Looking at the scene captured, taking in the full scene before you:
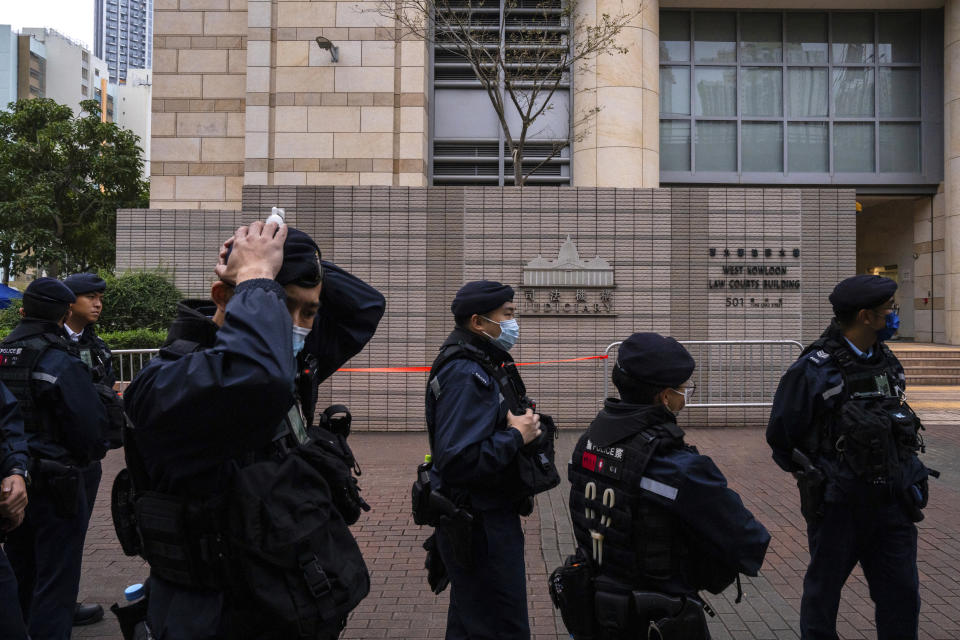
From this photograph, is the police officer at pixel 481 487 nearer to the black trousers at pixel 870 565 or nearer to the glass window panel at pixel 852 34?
the black trousers at pixel 870 565

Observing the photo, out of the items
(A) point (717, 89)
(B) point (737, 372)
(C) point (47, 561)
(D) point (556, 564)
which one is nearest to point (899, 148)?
(A) point (717, 89)

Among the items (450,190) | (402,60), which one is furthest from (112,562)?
(402,60)

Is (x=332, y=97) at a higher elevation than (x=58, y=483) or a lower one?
higher

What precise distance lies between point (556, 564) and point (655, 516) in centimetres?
282

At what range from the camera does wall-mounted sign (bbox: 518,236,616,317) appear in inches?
396

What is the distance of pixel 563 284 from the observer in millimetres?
10055

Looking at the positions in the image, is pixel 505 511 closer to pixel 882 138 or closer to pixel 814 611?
pixel 814 611

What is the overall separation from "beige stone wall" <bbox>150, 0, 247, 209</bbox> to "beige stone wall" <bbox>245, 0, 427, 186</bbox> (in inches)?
41.2

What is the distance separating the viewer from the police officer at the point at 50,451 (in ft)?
11.8

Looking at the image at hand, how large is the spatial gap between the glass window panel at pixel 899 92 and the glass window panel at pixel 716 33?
3.67m

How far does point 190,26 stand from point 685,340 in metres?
12.0

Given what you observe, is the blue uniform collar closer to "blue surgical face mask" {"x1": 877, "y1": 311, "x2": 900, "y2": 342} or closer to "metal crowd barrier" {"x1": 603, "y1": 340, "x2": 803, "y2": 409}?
"blue surgical face mask" {"x1": 877, "y1": 311, "x2": 900, "y2": 342}

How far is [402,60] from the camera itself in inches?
556

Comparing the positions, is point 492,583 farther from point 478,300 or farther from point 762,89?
point 762,89
